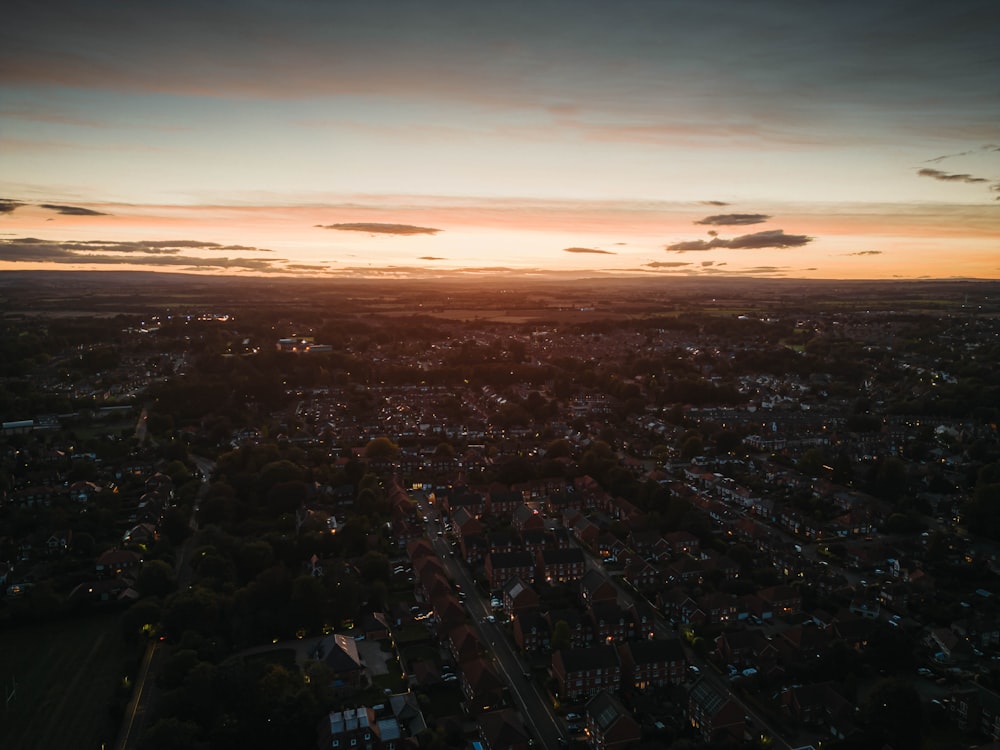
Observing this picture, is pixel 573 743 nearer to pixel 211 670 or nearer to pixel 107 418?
pixel 211 670

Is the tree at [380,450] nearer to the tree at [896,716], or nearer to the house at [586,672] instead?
the house at [586,672]

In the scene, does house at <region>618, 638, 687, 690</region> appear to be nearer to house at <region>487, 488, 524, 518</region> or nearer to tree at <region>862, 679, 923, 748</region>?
tree at <region>862, 679, 923, 748</region>

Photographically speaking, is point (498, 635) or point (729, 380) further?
point (729, 380)

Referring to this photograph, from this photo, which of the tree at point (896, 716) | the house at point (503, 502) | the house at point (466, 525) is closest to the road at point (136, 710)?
the house at point (466, 525)

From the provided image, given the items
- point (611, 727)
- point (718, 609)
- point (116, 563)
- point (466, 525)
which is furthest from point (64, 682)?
point (718, 609)

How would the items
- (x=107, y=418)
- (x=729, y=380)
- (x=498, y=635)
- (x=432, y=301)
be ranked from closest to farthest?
(x=498, y=635), (x=107, y=418), (x=729, y=380), (x=432, y=301)

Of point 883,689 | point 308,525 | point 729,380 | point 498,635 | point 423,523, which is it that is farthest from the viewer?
point 729,380

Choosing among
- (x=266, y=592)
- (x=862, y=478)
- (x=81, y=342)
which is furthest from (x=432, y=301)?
(x=266, y=592)
